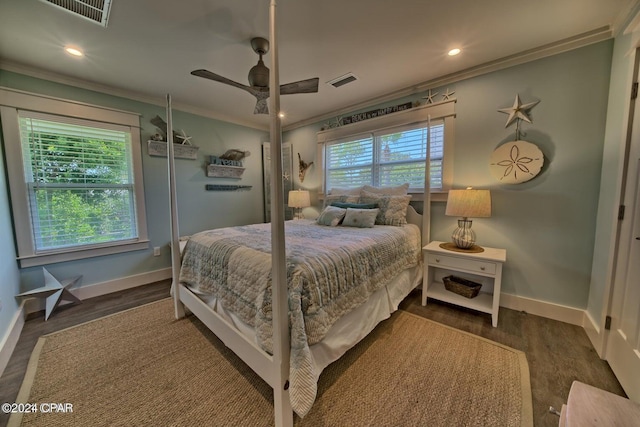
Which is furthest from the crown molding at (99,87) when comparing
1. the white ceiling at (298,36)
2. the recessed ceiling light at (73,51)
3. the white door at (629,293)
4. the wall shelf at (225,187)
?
the white door at (629,293)

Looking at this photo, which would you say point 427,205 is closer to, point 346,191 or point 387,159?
point 387,159

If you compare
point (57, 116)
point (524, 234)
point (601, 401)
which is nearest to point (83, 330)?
point (57, 116)

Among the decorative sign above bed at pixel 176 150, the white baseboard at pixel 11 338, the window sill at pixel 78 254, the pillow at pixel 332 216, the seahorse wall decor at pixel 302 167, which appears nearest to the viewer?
the white baseboard at pixel 11 338

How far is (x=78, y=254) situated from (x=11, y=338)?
101 cm

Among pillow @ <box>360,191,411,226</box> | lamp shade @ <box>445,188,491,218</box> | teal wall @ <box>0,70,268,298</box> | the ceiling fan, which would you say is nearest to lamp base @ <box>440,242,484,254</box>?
lamp shade @ <box>445,188,491,218</box>

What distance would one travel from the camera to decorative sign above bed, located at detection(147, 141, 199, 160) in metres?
3.04

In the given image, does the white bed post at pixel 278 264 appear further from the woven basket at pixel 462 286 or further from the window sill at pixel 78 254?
the window sill at pixel 78 254

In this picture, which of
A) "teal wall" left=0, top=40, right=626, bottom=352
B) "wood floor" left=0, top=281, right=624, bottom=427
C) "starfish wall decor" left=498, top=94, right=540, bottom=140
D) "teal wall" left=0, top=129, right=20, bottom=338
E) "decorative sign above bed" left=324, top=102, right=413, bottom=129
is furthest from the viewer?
"decorative sign above bed" left=324, top=102, right=413, bottom=129

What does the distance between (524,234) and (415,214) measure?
1.01m

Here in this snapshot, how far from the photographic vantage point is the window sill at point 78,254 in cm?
234

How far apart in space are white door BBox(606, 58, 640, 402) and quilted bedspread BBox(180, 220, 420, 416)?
52.9 inches

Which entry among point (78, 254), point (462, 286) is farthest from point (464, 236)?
point (78, 254)

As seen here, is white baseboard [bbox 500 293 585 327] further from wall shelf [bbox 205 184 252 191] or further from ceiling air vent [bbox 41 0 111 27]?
ceiling air vent [bbox 41 0 111 27]

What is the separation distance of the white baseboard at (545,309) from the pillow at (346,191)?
6.50 ft
